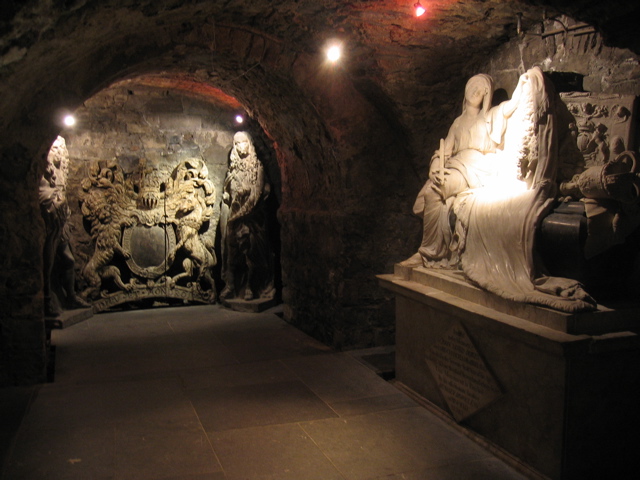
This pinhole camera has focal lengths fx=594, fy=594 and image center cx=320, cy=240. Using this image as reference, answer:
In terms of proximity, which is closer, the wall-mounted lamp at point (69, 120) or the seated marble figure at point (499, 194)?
the seated marble figure at point (499, 194)

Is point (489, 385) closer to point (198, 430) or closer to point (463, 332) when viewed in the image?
point (463, 332)

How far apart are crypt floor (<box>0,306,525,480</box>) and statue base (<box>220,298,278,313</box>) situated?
1.27 meters

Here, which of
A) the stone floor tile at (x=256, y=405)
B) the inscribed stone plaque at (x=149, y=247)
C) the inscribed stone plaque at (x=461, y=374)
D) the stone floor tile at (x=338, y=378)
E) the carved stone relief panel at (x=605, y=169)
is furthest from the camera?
the inscribed stone plaque at (x=149, y=247)

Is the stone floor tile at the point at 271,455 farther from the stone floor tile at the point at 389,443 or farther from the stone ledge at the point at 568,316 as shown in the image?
the stone ledge at the point at 568,316

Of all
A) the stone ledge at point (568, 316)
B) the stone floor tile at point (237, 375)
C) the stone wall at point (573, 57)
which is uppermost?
the stone wall at point (573, 57)

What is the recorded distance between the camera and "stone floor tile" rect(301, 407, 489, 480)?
304 centimetres

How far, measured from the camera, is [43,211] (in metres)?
5.46

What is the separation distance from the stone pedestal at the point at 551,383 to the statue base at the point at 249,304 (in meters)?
3.54

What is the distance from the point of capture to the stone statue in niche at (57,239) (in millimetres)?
5508

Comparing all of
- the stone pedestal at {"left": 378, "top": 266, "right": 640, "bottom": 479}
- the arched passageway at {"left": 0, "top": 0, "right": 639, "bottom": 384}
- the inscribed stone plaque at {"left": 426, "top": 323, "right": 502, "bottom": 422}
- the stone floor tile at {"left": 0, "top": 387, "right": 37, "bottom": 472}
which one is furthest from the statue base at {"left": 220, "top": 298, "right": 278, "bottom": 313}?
the stone pedestal at {"left": 378, "top": 266, "right": 640, "bottom": 479}

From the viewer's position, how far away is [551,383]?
2.72 meters

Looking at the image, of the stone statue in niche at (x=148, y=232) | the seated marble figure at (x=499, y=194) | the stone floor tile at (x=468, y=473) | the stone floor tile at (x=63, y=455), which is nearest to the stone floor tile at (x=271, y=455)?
the stone floor tile at (x=468, y=473)

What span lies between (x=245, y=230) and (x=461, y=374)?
3.83 m

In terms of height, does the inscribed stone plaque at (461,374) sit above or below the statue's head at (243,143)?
below
